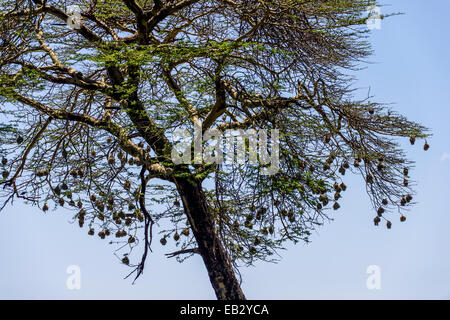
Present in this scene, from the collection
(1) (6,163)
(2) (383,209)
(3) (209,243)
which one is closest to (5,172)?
(1) (6,163)

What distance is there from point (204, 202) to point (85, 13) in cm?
356

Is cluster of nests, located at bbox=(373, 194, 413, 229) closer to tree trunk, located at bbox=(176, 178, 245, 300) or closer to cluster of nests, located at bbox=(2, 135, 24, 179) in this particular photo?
tree trunk, located at bbox=(176, 178, 245, 300)

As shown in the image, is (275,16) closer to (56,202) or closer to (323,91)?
(323,91)

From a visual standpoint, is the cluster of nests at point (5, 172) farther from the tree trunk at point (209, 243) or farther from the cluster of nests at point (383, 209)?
the cluster of nests at point (383, 209)

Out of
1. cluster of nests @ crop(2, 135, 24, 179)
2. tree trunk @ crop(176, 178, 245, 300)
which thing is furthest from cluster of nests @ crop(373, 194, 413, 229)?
cluster of nests @ crop(2, 135, 24, 179)

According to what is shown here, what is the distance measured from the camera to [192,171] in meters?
8.62

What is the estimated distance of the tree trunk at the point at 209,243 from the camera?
8711 mm

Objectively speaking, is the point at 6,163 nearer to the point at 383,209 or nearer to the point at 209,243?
the point at 209,243

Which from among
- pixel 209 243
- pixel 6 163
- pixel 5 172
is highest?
pixel 6 163

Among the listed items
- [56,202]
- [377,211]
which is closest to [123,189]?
[56,202]

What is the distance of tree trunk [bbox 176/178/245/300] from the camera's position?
8711 millimetres

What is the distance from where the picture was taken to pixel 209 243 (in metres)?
8.84

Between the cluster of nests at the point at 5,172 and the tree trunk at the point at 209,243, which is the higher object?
the cluster of nests at the point at 5,172

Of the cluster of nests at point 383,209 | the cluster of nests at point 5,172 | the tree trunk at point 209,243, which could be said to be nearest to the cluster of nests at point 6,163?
the cluster of nests at point 5,172
